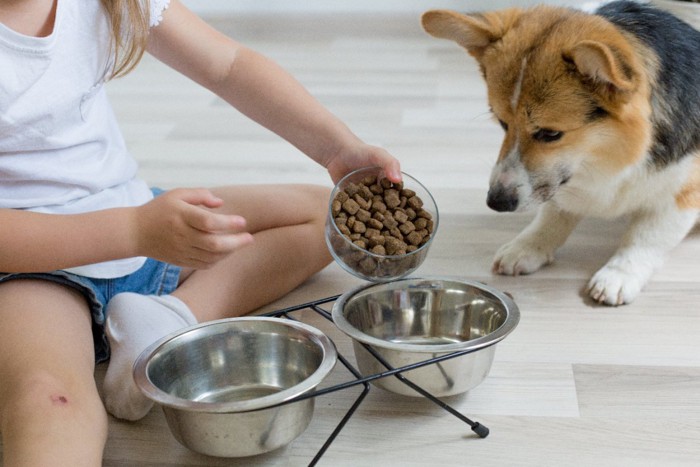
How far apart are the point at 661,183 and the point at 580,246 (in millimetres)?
229

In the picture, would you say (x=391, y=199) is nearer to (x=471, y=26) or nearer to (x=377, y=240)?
(x=377, y=240)

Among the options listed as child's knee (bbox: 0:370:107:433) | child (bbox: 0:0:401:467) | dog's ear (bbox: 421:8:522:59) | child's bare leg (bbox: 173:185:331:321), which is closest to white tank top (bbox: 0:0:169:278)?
child (bbox: 0:0:401:467)

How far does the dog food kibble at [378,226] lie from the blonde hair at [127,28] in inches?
13.5

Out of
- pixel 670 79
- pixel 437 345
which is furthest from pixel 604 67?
pixel 437 345

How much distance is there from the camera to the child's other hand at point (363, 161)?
1.21 meters

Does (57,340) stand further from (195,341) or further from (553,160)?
(553,160)

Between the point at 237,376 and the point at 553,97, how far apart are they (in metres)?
0.59

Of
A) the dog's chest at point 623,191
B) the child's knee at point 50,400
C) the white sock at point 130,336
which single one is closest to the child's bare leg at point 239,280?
the white sock at point 130,336

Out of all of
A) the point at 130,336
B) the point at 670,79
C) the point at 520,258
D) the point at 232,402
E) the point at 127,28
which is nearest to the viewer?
the point at 232,402

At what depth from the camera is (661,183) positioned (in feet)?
4.55

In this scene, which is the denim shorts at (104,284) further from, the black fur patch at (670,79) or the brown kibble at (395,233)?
the black fur patch at (670,79)

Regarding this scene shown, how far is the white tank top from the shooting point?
109 centimetres

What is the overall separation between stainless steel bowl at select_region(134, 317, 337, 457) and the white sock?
0.07 metres

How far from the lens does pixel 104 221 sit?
103cm
